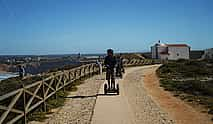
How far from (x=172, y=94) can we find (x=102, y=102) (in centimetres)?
559

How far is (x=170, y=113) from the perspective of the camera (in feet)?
33.0

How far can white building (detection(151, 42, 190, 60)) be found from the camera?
67.8 m

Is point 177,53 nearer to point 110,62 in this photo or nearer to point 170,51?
point 170,51

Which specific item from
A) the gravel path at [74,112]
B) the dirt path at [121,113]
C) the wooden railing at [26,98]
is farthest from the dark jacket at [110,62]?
the wooden railing at [26,98]

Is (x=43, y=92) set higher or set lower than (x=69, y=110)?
higher

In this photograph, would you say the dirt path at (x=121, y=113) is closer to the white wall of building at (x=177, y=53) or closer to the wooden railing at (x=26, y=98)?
the wooden railing at (x=26, y=98)

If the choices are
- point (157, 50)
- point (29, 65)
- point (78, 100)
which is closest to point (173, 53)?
point (157, 50)

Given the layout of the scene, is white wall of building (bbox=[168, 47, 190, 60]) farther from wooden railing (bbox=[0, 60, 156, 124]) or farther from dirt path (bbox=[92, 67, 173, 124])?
dirt path (bbox=[92, 67, 173, 124])

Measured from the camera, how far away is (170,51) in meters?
68.4

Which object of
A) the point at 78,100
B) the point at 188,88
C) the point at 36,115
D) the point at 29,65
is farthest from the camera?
the point at 29,65

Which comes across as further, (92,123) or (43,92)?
(43,92)

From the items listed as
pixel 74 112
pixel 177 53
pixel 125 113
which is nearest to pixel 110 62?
pixel 74 112

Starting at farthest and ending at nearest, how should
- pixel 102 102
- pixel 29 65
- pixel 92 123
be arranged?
pixel 29 65
pixel 102 102
pixel 92 123

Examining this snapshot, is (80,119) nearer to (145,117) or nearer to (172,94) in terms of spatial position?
(145,117)
